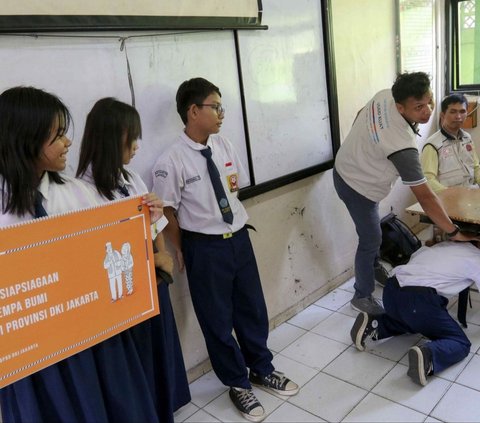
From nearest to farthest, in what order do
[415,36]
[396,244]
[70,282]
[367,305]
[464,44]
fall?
[70,282] → [367,305] → [396,244] → [415,36] → [464,44]

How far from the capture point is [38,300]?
1184mm

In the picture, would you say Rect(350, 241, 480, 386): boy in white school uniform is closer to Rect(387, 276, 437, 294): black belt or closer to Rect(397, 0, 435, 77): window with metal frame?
Rect(387, 276, 437, 294): black belt

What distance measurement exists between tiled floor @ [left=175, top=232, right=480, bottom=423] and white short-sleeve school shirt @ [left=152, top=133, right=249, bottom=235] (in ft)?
2.78

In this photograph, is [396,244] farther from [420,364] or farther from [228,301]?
[228,301]

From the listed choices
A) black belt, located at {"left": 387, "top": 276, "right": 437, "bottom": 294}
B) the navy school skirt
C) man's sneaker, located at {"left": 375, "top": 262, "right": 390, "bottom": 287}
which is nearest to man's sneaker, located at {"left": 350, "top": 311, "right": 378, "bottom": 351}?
black belt, located at {"left": 387, "top": 276, "right": 437, "bottom": 294}

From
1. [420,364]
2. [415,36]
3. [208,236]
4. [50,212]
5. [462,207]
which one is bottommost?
[420,364]

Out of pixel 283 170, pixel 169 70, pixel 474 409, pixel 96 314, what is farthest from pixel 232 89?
pixel 474 409

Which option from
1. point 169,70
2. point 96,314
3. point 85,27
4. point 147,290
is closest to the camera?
point 96,314

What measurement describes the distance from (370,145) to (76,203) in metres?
1.68

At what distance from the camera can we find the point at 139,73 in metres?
1.87

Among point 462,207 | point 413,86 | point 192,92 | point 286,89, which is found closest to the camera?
point 192,92

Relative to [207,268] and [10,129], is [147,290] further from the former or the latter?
[10,129]

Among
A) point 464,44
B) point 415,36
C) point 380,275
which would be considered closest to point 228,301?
point 380,275

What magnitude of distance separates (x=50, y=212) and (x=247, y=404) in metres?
1.27
